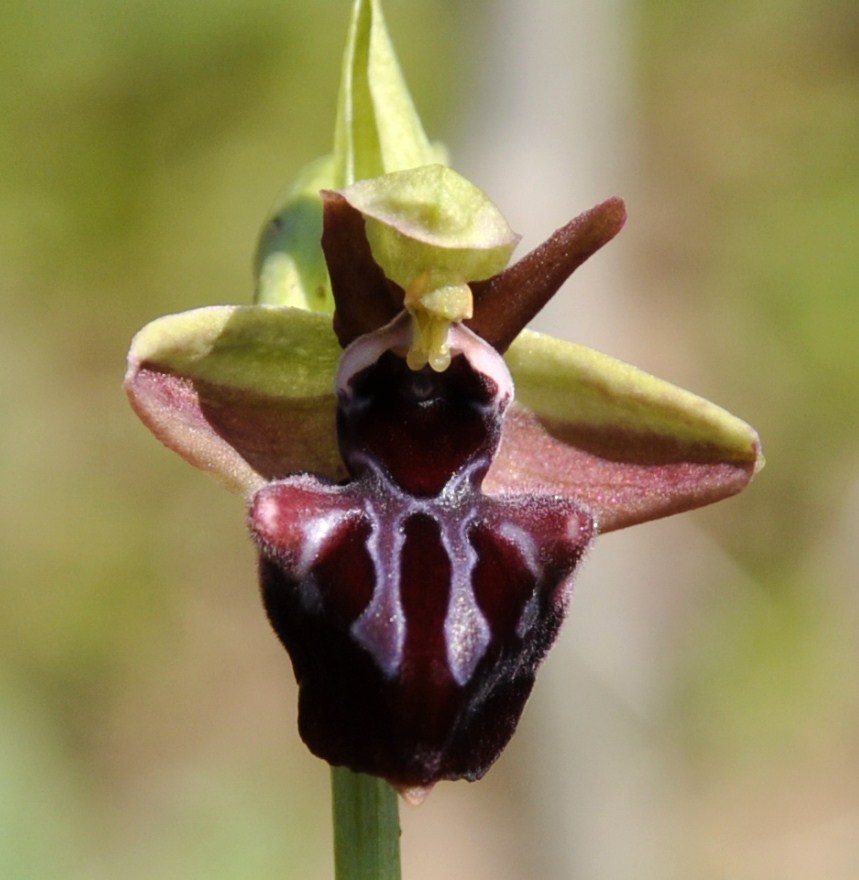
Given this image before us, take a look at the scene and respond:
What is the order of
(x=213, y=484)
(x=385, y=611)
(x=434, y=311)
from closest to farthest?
(x=385, y=611), (x=434, y=311), (x=213, y=484)

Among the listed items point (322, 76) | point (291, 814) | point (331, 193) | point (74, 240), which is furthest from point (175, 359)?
point (322, 76)

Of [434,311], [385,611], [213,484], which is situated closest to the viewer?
[385,611]

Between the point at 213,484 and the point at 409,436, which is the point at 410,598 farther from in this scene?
the point at 213,484

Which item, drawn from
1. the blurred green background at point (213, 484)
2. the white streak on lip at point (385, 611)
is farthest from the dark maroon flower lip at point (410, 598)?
the blurred green background at point (213, 484)

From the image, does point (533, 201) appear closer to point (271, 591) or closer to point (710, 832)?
point (710, 832)

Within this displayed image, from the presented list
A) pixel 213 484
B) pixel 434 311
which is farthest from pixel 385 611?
pixel 213 484

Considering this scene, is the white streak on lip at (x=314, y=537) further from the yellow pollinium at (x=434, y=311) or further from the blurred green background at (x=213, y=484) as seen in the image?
the blurred green background at (x=213, y=484)
